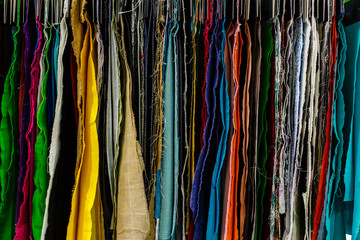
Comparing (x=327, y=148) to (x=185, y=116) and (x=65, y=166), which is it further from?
(x=65, y=166)

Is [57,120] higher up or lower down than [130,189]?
higher up

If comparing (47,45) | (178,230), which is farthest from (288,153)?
(47,45)

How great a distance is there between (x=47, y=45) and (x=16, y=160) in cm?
26

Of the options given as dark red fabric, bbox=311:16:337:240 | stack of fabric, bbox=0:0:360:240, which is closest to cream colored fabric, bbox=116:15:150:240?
stack of fabric, bbox=0:0:360:240

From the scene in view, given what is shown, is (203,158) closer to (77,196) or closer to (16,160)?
(77,196)

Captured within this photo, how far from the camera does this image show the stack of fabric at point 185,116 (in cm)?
62

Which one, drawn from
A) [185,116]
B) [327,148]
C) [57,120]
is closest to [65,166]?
[57,120]

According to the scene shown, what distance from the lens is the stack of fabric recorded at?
0.62 metres

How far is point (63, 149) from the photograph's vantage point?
0.61 metres

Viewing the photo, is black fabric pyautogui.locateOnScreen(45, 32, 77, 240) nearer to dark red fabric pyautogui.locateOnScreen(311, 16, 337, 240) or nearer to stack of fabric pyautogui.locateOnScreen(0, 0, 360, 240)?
stack of fabric pyautogui.locateOnScreen(0, 0, 360, 240)

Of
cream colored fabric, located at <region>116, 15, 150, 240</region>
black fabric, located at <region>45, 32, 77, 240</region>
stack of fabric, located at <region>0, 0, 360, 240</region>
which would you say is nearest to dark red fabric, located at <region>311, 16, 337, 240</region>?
stack of fabric, located at <region>0, 0, 360, 240</region>

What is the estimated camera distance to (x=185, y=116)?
65cm

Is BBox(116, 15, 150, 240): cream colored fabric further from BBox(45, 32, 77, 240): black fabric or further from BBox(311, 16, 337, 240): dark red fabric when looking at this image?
BBox(311, 16, 337, 240): dark red fabric

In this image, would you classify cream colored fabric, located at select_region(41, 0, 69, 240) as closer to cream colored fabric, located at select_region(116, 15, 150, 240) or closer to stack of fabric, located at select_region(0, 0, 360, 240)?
stack of fabric, located at select_region(0, 0, 360, 240)
